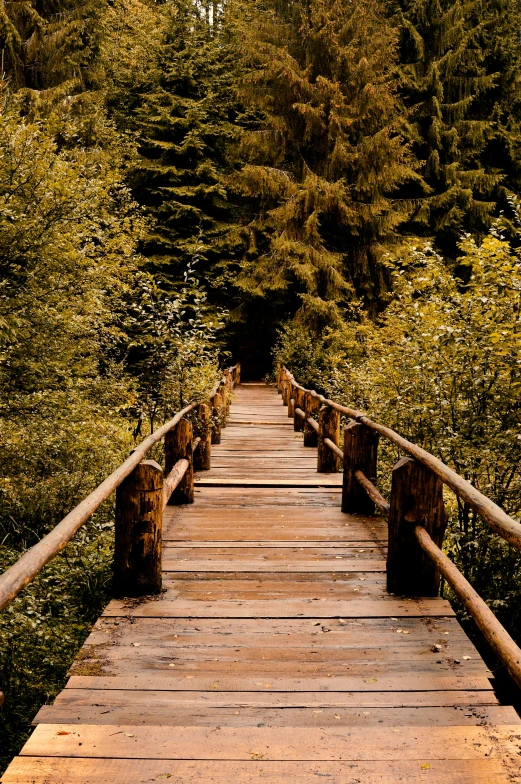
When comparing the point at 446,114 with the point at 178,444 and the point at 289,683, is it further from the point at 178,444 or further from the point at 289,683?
the point at 289,683

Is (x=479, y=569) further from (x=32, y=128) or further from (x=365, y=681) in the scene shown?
(x=32, y=128)

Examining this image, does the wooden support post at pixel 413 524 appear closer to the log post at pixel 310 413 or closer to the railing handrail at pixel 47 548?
the railing handrail at pixel 47 548

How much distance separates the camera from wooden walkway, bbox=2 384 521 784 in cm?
Result: 215

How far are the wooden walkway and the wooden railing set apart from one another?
8.5 inches

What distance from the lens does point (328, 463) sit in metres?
8.26

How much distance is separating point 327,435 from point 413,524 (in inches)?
183

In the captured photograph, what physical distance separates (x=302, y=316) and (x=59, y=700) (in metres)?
18.5

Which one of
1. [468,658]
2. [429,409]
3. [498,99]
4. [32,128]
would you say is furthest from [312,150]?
[468,658]

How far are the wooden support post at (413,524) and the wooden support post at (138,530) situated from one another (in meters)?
1.44

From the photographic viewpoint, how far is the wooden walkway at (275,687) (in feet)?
7.05

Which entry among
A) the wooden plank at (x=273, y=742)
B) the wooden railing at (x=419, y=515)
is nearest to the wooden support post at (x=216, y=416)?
the wooden railing at (x=419, y=515)

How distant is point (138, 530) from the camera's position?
3670 millimetres

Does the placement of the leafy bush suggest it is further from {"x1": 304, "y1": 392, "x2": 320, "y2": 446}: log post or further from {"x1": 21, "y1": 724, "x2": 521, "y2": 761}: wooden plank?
{"x1": 304, "y1": 392, "x2": 320, "y2": 446}: log post

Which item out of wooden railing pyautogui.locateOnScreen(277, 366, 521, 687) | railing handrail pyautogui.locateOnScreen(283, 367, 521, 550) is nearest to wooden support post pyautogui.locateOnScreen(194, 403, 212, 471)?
wooden railing pyautogui.locateOnScreen(277, 366, 521, 687)
